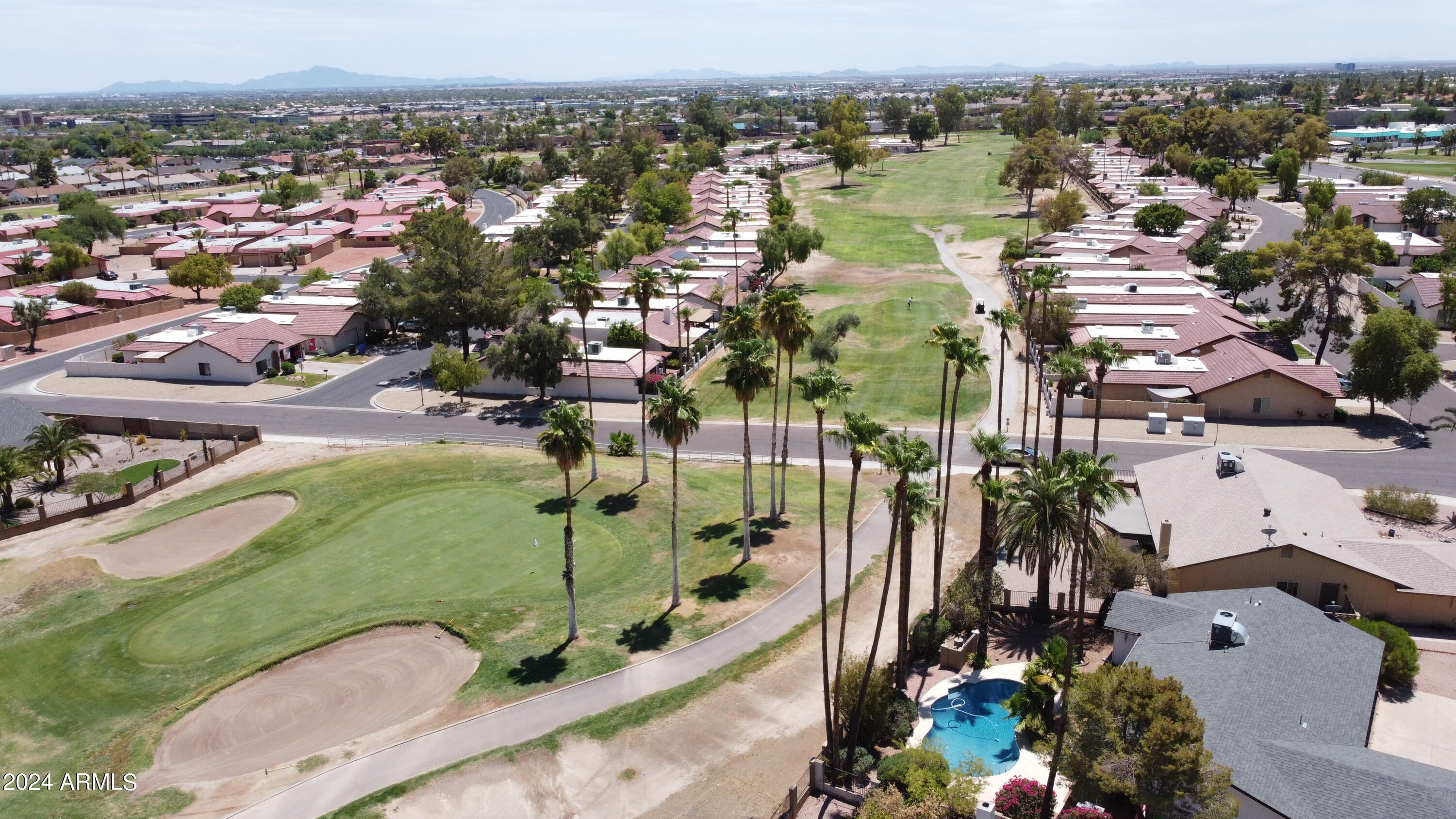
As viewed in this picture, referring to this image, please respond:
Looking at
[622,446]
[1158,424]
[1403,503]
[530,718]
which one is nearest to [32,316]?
[622,446]

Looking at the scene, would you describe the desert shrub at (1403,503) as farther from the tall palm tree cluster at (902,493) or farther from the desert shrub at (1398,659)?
the tall palm tree cluster at (902,493)

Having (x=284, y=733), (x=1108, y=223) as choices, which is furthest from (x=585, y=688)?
(x=1108, y=223)

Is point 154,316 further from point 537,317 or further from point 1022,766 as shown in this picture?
point 1022,766

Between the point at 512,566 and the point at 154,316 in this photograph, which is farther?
the point at 154,316

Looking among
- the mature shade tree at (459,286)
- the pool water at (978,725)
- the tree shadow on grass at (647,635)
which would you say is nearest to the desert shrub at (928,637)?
the pool water at (978,725)

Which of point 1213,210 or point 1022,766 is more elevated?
point 1213,210

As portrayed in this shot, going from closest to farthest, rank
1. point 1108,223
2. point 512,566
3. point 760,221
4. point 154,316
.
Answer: point 512,566
point 154,316
point 1108,223
point 760,221

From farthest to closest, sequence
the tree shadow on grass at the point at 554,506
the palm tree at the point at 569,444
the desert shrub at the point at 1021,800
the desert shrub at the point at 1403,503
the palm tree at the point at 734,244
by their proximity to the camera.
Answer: the palm tree at the point at 734,244 → the tree shadow on grass at the point at 554,506 → the desert shrub at the point at 1403,503 → the palm tree at the point at 569,444 → the desert shrub at the point at 1021,800
